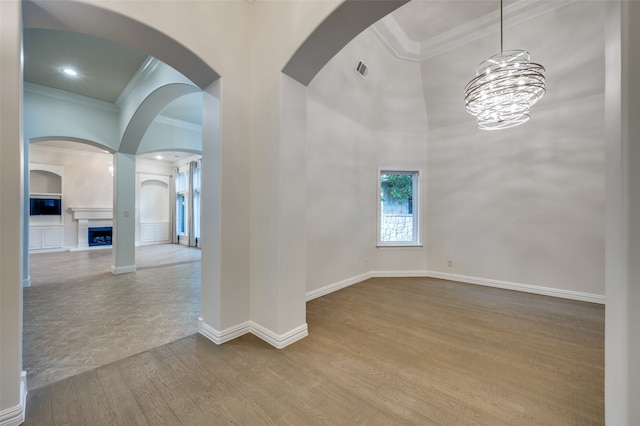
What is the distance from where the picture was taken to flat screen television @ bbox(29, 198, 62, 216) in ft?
25.3

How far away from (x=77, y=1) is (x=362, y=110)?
3.64 meters

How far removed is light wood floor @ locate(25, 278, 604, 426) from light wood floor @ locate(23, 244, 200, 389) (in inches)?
10.9

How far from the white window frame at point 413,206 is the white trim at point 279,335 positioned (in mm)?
2821

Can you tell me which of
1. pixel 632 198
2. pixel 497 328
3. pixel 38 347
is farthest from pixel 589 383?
pixel 38 347

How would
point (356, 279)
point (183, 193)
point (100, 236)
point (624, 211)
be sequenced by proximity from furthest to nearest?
point (183, 193), point (100, 236), point (356, 279), point (624, 211)

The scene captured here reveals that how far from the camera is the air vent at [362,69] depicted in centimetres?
378

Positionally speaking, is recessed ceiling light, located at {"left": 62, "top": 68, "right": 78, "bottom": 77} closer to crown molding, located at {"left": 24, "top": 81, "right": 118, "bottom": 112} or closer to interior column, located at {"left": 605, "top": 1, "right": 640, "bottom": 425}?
crown molding, located at {"left": 24, "top": 81, "right": 118, "bottom": 112}

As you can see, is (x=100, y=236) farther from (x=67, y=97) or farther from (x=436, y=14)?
(x=436, y=14)

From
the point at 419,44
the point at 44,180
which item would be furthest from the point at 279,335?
the point at 44,180

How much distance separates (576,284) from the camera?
11.9 ft

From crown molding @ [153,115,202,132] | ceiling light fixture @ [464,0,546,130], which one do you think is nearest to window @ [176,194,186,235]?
crown molding @ [153,115,202,132]

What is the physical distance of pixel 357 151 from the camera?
4477mm

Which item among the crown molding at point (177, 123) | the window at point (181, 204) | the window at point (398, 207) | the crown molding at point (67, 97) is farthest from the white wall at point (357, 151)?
the window at point (181, 204)

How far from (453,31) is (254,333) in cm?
486
